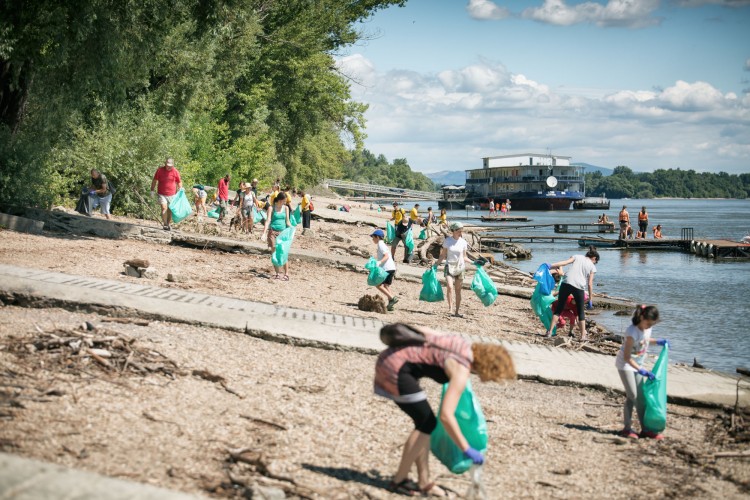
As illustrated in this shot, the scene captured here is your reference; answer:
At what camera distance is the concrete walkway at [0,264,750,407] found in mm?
8977

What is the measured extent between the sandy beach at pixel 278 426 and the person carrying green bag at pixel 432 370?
63 centimetres

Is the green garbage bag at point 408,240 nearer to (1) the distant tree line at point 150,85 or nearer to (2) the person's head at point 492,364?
(1) the distant tree line at point 150,85

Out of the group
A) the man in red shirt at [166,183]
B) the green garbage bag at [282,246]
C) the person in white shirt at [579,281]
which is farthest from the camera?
the man in red shirt at [166,183]

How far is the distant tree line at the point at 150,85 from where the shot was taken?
15.8 meters

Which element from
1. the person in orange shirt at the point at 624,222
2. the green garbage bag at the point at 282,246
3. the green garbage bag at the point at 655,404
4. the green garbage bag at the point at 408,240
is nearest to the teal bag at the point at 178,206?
the green garbage bag at the point at 282,246

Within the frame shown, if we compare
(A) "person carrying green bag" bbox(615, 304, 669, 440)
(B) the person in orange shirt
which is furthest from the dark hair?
(B) the person in orange shirt

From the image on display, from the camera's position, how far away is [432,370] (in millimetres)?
5191

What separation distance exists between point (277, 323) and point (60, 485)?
212 inches

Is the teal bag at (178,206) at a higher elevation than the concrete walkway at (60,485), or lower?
higher

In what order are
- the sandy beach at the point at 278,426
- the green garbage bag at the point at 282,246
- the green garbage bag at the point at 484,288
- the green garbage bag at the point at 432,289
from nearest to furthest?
the sandy beach at the point at 278,426
the green garbage bag at the point at 484,288
the green garbage bag at the point at 432,289
the green garbage bag at the point at 282,246

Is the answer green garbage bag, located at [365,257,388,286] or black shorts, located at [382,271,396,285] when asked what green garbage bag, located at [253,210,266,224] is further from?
green garbage bag, located at [365,257,388,286]

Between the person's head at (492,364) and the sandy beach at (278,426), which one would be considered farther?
the sandy beach at (278,426)

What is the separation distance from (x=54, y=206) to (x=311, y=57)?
19.7m

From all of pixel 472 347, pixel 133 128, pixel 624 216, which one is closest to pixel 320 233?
pixel 133 128
